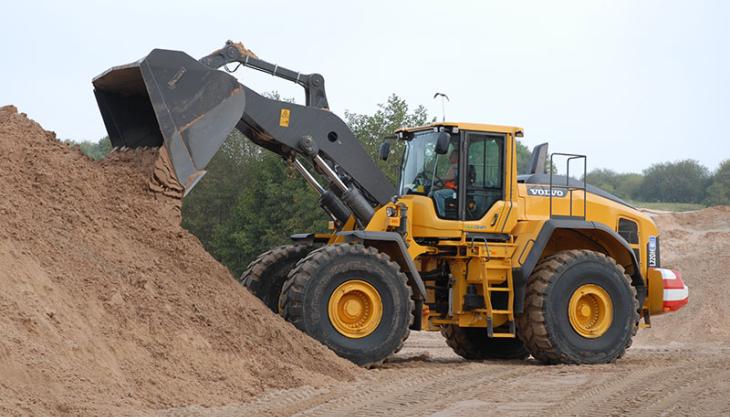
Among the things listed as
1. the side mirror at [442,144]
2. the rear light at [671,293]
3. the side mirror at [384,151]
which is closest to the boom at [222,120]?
the side mirror at [384,151]

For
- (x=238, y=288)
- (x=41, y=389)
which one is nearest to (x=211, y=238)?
(x=238, y=288)

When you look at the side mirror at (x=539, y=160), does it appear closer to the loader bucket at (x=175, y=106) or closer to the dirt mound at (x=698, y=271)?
the loader bucket at (x=175, y=106)

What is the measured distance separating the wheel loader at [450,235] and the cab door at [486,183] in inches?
0.6

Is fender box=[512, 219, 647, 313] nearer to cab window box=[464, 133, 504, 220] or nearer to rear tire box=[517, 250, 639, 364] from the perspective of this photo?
rear tire box=[517, 250, 639, 364]

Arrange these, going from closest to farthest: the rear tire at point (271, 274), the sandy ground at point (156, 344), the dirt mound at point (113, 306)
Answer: the dirt mound at point (113, 306) < the sandy ground at point (156, 344) < the rear tire at point (271, 274)

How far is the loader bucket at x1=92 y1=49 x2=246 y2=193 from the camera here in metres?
11.4

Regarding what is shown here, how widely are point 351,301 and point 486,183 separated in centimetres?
254

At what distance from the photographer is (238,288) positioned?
11.4 m

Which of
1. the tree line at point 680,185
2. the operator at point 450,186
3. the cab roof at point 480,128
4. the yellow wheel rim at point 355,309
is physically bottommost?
the yellow wheel rim at point 355,309

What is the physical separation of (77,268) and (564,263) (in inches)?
243

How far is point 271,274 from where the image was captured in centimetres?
1374

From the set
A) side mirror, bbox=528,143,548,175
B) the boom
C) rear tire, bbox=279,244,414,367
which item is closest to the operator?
the boom

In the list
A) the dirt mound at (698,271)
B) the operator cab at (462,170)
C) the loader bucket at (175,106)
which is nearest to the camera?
the loader bucket at (175,106)

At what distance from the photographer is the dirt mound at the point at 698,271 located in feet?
73.1
